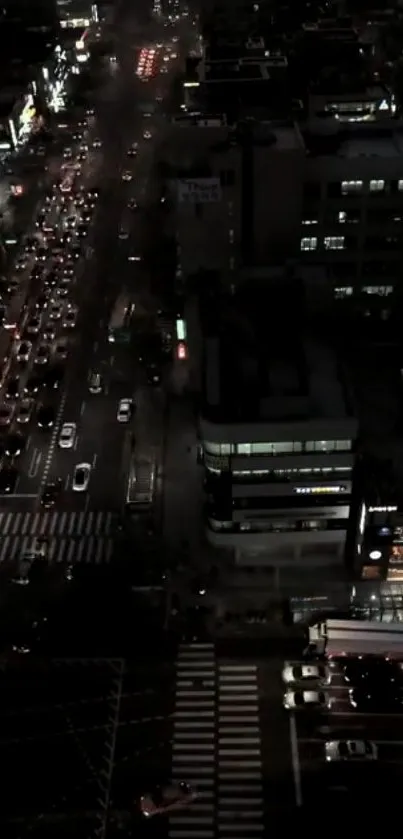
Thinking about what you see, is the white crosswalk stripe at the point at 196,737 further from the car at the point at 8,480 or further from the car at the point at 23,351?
the car at the point at 23,351

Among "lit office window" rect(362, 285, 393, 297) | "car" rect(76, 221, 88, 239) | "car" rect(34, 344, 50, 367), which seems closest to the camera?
"lit office window" rect(362, 285, 393, 297)

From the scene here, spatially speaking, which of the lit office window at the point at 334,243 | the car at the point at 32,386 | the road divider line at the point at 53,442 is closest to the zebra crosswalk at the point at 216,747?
the road divider line at the point at 53,442

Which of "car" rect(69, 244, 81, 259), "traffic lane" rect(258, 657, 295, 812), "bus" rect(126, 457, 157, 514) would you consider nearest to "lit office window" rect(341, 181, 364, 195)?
"bus" rect(126, 457, 157, 514)

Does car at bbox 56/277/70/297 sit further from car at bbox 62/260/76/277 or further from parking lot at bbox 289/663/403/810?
parking lot at bbox 289/663/403/810

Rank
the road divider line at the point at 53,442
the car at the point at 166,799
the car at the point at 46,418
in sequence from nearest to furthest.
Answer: the car at the point at 166,799 < the road divider line at the point at 53,442 < the car at the point at 46,418

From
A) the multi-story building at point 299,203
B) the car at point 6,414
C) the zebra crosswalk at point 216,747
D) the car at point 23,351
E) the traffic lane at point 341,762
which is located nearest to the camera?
the zebra crosswalk at point 216,747

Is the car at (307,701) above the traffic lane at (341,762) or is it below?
above

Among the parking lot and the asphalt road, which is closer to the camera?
the parking lot
